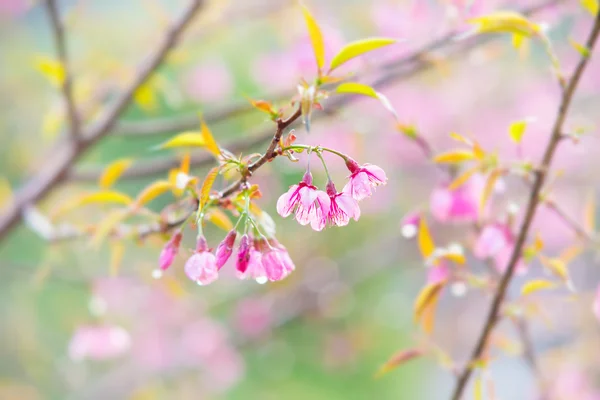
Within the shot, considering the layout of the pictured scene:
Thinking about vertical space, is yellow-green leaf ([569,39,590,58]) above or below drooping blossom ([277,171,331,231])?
above

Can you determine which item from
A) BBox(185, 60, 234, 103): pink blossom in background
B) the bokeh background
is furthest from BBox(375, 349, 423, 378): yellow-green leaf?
A: BBox(185, 60, 234, 103): pink blossom in background

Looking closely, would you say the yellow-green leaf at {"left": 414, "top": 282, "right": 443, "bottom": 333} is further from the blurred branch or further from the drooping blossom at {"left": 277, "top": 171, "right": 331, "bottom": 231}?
the blurred branch

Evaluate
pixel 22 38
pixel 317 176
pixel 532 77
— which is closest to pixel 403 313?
pixel 317 176

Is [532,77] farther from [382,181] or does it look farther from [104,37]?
[382,181]

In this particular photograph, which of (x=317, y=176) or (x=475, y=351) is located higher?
(x=475, y=351)

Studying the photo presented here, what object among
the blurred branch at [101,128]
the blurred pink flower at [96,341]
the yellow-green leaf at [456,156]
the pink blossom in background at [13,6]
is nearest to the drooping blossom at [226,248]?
the yellow-green leaf at [456,156]
